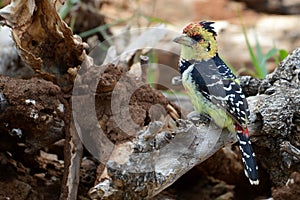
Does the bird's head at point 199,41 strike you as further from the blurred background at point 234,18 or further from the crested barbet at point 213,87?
the blurred background at point 234,18

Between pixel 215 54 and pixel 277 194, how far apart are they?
0.69 meters

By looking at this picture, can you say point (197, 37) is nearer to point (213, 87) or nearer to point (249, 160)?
point (213, 87)

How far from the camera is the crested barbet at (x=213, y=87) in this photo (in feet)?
8.58

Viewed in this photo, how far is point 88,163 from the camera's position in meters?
3.06

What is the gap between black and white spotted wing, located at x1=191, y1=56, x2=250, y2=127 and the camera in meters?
2.63

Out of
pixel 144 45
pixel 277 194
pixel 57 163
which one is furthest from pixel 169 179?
pixel 144 45

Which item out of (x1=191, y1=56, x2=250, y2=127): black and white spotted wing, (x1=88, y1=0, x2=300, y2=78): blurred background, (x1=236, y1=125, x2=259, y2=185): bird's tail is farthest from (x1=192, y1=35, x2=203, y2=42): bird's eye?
(x1=88, y1=0, x2=300, y2=78): blurred background

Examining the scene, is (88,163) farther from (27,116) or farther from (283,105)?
(283,105)

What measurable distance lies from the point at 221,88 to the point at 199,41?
0.25 meters

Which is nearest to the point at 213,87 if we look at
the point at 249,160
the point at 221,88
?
the point at 221,88

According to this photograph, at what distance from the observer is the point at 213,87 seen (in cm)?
269

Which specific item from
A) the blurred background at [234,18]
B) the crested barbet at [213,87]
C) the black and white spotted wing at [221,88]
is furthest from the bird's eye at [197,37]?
the blurred background at [234,18]

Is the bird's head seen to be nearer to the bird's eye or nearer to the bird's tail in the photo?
the bird's eye

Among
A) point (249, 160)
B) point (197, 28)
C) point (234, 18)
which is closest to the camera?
point (249, 160)
